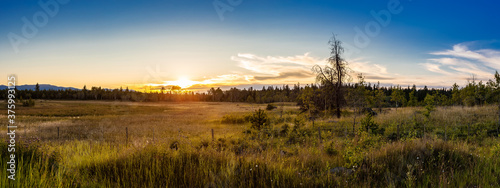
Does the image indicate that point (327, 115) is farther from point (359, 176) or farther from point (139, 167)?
point (139, 167)

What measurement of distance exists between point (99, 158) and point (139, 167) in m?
1.35

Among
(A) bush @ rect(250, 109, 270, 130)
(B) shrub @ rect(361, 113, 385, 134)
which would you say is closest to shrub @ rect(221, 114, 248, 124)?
(A) bush @ rect(250, 109, 270, 130)

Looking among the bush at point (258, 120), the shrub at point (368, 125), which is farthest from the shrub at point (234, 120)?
the shrub at point (368, 125)

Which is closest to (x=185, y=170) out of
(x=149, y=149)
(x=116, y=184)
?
(x=116, y=184)

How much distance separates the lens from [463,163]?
6609mm

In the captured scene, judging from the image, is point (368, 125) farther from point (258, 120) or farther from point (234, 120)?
point (234, 120)

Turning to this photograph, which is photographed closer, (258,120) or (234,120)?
(258,120)

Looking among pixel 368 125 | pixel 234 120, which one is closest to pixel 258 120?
pixel 368 125

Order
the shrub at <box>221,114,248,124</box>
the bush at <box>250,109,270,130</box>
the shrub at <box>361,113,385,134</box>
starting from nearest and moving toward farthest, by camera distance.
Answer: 1. the shrub at <box>361,113,385,134</box>
2. the bush at <box>250,109,270,130</box>
3. the shrub at <box>221,114,248,124</box>

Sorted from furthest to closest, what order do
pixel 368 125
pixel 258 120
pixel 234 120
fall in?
pixel 234 120 → pixel 258 120 → pixel 368 125

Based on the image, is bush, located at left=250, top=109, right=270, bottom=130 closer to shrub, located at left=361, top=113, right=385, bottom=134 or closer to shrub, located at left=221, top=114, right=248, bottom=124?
shrub, located at left=361, top=113, right=385, bottom=134

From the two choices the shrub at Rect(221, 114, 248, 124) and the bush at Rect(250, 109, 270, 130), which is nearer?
the bush at Rect(250, 109, 270, 130)

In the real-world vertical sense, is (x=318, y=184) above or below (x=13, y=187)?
below

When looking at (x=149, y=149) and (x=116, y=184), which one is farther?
(x=149, y=149)
